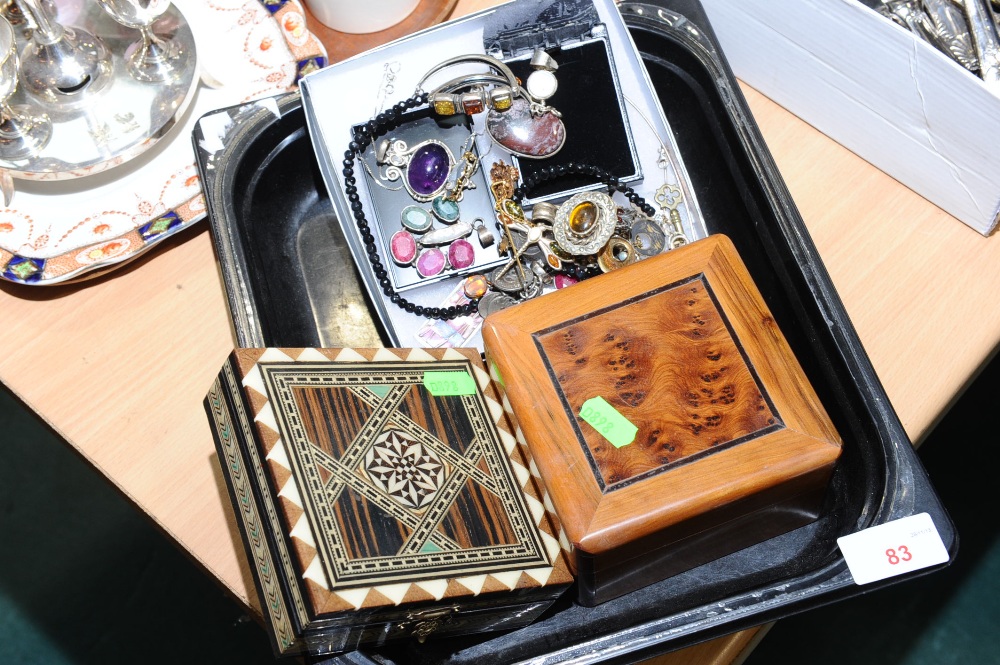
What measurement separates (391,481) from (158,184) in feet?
1.43

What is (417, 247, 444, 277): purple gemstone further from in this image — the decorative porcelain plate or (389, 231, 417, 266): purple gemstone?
the decorative porcelain plate

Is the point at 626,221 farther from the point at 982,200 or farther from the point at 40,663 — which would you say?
the point at 40,663

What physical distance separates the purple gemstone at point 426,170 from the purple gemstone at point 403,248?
0.05 meters

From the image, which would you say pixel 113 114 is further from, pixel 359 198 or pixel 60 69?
pixel 359 198

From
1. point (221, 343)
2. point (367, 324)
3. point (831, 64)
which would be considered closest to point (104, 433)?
point (221, 343)

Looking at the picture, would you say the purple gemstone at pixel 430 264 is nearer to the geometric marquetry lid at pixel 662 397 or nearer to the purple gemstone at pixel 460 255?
the purple gemstone at pixel 460 255

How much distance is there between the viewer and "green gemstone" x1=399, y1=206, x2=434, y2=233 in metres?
0.85

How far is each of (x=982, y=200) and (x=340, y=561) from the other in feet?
2.21

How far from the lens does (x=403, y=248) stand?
843 mm

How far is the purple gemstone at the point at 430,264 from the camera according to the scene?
0.84 metres

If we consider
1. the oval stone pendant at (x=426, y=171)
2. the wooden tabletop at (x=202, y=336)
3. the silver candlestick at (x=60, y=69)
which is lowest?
the wooden tabletop at (x=202, y=336)

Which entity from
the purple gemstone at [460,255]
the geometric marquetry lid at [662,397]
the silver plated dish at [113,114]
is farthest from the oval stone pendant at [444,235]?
the silver plated dish at [113,114]

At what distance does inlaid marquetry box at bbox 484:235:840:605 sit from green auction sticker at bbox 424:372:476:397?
0.03m

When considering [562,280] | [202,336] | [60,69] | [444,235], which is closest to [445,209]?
[444,235]
